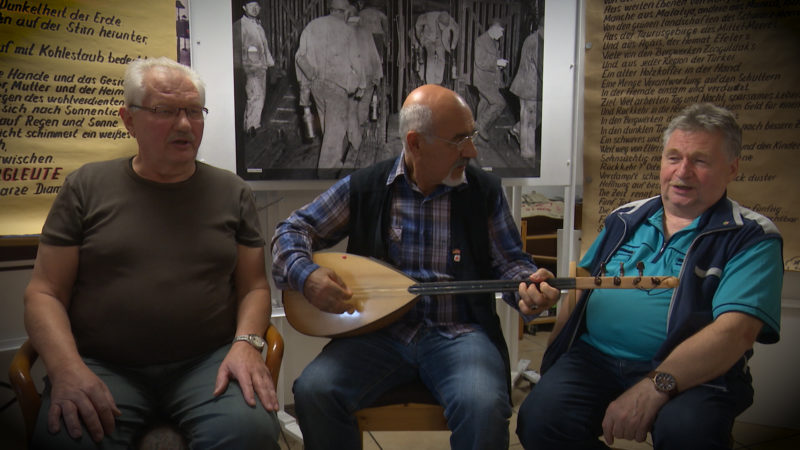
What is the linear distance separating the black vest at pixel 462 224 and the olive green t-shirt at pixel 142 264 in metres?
0.43

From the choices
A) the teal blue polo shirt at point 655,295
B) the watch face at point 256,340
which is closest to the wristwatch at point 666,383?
the teal blue polo shirt at point 655,295

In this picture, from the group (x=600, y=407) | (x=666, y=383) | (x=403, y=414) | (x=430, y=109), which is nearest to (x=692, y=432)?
(x=666, y=383)

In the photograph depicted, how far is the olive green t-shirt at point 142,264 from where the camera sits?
1437 millimetres

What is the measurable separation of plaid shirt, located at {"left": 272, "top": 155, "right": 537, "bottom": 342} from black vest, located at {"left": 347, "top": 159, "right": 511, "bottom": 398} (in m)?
0.02

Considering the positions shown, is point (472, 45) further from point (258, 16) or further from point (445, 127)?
point (258, 16)

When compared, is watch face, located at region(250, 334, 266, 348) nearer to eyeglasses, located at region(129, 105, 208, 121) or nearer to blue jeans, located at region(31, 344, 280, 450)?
blue jeans, located at region(31, 344, 280, 450)

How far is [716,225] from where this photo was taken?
4.90 feet

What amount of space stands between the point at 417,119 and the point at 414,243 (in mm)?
402

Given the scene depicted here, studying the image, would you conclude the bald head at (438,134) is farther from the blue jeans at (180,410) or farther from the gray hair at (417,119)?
the blue jeans at (180,410)

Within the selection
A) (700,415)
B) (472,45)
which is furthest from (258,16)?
(700,415)

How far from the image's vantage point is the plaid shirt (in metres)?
1.69

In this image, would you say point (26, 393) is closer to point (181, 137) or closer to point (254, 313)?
point (254, 313)

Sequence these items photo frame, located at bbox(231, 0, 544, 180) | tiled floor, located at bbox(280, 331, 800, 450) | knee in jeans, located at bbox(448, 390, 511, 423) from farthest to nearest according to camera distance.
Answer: tiled floor, located at bbox(280, 331, 800, 450) < photo frame, located at bbox(231, 0, 544, 180) < knee in jeans, located at bbox(448, 390, 511, 423)

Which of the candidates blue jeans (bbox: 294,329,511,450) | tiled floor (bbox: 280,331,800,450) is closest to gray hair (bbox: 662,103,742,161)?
blue jeans (bbox: 294,329,511,450)
